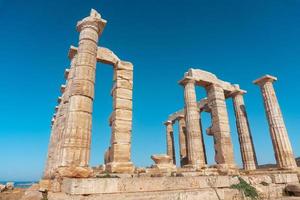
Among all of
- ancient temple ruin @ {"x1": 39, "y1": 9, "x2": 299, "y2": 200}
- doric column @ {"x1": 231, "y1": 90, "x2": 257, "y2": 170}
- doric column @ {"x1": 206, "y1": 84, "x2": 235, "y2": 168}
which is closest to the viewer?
ancient temple ruin @ {"x1": 39, "y1": 9, "x2": 299, "y2": 200}

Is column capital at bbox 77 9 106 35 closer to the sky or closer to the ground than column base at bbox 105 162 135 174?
closer to the sky

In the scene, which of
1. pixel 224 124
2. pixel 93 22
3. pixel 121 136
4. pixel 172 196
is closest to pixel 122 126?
pixel 121 136

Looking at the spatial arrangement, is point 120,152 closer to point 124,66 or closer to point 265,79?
point 124,66

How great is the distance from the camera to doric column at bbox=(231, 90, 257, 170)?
58.4 feet

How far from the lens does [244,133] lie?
18703mm

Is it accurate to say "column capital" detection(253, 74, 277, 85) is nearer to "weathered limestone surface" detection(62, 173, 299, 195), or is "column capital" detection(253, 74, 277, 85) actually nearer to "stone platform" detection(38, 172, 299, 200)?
"stone platform" detection(38, 172, 299, 200)

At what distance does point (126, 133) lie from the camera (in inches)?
501

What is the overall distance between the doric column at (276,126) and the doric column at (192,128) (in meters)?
5.97

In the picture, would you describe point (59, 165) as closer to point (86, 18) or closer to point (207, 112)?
point (86, 18)

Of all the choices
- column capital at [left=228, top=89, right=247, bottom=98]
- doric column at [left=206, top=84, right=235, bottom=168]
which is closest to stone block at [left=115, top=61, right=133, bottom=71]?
doric column at [left=206, top=84, right=235, bottom=168]

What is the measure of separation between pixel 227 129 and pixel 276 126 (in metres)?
3.96

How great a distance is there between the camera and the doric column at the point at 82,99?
8.70 metres

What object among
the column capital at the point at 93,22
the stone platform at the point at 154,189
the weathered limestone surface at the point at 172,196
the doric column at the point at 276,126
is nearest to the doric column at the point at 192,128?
the doric column at the point at 276,126

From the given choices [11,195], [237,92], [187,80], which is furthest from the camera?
[237,92]
